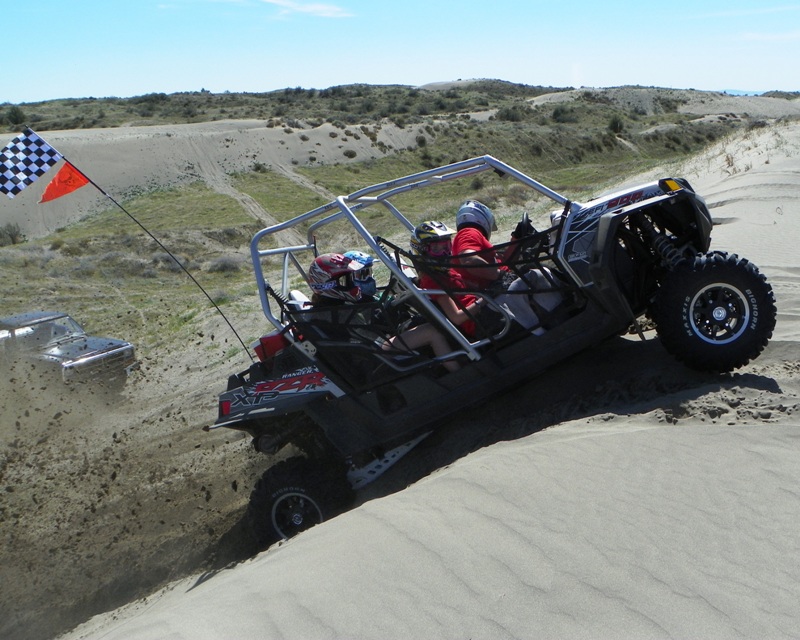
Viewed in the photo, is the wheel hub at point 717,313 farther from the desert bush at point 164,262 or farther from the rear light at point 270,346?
the desert bush at point 164,262

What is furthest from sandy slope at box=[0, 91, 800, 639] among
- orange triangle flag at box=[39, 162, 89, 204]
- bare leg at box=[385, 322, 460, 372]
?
orange triangle flag at box=[39, 162, 89, 204]

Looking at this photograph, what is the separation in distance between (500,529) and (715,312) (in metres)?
2.53

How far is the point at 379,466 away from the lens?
6387 mm

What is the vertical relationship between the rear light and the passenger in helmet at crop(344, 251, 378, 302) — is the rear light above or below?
below

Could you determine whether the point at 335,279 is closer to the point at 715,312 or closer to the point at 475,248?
the point at 475,248

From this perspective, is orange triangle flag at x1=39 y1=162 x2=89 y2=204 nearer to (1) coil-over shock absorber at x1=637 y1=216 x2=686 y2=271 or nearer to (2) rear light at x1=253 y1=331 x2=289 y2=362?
(2) rear light at x1=253 y1=331 x2=289 y2=362

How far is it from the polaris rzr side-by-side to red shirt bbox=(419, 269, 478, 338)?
0.06 meters

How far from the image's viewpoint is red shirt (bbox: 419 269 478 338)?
19.5 ft

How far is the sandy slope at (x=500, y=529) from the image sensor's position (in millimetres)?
3553

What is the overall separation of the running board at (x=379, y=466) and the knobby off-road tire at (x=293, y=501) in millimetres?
118

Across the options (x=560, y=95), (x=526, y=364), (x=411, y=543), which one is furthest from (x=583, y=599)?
(x=560, y=95)

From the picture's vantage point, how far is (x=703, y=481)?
4.35m

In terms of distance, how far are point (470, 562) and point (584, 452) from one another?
1375 millimetres

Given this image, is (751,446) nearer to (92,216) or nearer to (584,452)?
(584,452)
